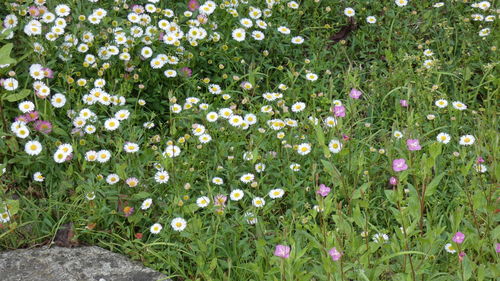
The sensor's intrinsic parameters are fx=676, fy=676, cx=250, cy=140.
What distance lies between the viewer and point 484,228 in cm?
277

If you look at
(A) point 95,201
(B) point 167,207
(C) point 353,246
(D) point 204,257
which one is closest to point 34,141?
(A) point 95,201

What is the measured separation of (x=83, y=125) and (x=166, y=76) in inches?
24.3

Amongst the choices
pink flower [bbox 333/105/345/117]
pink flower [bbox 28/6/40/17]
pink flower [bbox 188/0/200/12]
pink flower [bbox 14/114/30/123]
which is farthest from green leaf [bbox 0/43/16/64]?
pink flower [bbox 333/105/345/117]

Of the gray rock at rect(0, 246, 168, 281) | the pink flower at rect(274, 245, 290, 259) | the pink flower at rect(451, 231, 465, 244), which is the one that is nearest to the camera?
the pink flower at rect(274, 245, 290, 259)

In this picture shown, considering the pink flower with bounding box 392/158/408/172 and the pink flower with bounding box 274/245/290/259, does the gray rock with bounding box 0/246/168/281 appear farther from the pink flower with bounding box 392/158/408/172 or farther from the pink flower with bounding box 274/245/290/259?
the pink flower with bounding box 392/158/408/172

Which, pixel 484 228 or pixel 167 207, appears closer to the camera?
pixel 484 228

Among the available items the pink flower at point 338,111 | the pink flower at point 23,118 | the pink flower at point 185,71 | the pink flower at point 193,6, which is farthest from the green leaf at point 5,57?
the pink flower at point 338,111

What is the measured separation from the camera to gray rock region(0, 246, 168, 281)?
274cm

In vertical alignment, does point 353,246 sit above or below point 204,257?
above

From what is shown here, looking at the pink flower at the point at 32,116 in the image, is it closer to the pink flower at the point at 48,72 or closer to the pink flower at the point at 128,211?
the pink flower at the point at 48,72

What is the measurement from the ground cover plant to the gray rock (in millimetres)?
67

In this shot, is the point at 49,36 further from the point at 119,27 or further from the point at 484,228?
the point at 484,228

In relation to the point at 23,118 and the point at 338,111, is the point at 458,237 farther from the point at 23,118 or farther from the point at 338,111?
the point at 23,118

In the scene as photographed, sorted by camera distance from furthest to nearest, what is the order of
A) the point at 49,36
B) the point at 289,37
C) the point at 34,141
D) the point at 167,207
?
1. the point at 289,37
2. the point at 49,36
3. the point at 34,141
4. the point at 167,207
